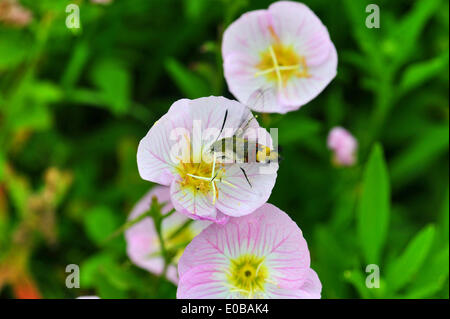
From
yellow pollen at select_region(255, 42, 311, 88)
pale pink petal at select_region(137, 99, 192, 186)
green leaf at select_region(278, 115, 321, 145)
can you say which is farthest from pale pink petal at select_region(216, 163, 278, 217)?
green leaf at select_region(278, 115, 321, 145)

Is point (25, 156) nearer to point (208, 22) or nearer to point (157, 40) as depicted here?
point (157, 40)

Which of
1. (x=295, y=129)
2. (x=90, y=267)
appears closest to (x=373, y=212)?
(x=295, y=129)

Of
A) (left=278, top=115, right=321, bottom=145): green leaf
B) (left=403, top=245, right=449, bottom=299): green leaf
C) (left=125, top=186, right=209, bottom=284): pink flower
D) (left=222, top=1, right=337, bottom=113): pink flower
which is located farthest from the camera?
(left=278, top=115, right=321, bottom=145): green leaf

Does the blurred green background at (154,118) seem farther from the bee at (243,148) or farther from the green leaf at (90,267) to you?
the bee at (243,148)

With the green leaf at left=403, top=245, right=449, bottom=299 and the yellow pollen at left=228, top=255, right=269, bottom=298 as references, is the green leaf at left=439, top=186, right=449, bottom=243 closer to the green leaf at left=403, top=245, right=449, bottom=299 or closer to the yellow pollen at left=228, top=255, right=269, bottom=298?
the green leaf at left=403, top=245, right=449, bottom=299

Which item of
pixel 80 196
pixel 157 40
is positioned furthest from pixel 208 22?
pixel 80 196
